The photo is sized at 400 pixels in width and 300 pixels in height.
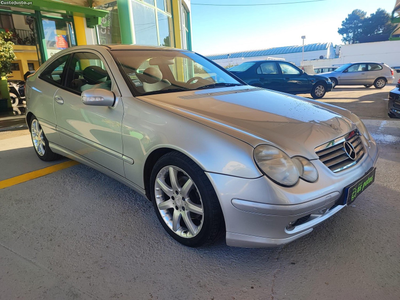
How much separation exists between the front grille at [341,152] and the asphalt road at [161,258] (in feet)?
1.86

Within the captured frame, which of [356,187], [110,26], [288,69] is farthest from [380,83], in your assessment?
[356,187]

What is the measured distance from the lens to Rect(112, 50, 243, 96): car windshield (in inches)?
99.3

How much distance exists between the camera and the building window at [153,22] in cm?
934

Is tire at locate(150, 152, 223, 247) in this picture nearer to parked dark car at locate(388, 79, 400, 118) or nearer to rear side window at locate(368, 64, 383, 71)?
parked dark car at locate(388, 79, 400, 118)

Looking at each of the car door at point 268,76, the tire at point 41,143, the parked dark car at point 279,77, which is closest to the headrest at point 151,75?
the tire at point 41,143

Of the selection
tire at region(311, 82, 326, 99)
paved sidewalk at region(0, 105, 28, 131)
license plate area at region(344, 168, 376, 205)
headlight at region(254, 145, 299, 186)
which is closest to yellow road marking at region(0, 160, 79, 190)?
headlight at region(254, 145, 299, 186)

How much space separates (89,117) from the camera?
101 inches

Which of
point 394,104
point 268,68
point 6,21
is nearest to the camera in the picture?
point 394,104

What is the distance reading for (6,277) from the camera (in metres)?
1.74

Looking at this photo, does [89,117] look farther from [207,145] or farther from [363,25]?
[363,25]

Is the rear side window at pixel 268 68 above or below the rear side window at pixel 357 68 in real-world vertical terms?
above

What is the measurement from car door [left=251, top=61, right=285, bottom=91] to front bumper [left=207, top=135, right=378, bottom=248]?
799 cm

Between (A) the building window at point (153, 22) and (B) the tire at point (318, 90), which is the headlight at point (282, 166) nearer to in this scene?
(A) the building window at point (153, 22)

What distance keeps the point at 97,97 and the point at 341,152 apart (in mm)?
1870
